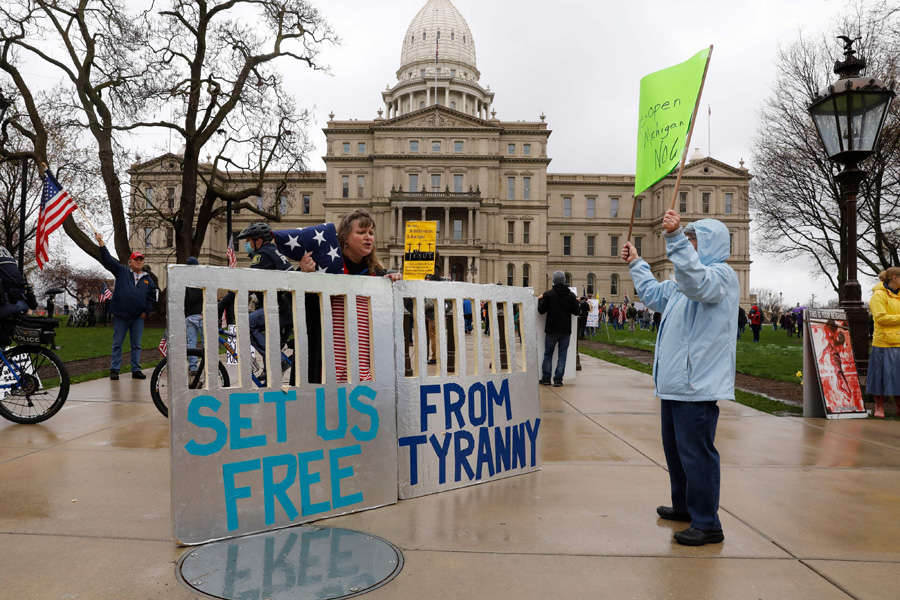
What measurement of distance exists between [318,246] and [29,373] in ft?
11.4

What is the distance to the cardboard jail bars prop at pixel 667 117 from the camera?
122 inches

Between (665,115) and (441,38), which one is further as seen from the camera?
(441,38)

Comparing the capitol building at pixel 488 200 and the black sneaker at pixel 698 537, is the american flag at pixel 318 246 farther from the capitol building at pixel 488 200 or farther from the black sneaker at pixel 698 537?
the capitol building at pixel 488 200

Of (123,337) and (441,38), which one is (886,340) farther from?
(441,38)

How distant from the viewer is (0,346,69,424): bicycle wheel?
5520 millimetres

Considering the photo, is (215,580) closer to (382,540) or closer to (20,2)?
(382,540)

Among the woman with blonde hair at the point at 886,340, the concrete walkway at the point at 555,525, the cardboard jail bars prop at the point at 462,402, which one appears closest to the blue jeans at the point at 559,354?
the woman with blonde hair at the point at 886,340

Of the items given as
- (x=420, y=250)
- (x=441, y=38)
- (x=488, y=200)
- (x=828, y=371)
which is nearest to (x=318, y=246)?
(x=828, y=371)

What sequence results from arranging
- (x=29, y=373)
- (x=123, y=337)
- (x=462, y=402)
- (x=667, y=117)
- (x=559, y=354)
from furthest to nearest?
→ 1. (x=559, y=354)
2. (x=123, y=337)
3. (x=29, y=373)
4. (x=462, y=402)
5. (x=667, y=117)

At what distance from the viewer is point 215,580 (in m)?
2.44

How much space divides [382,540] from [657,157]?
2423mm

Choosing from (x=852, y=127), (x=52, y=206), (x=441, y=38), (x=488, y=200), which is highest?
(x=441, y=38)

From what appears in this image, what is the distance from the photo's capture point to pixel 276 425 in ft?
10.2

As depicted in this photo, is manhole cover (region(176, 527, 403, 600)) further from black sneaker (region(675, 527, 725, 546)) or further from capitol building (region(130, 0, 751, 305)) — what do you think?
capitol building (region(130, 0, 751, 305))
